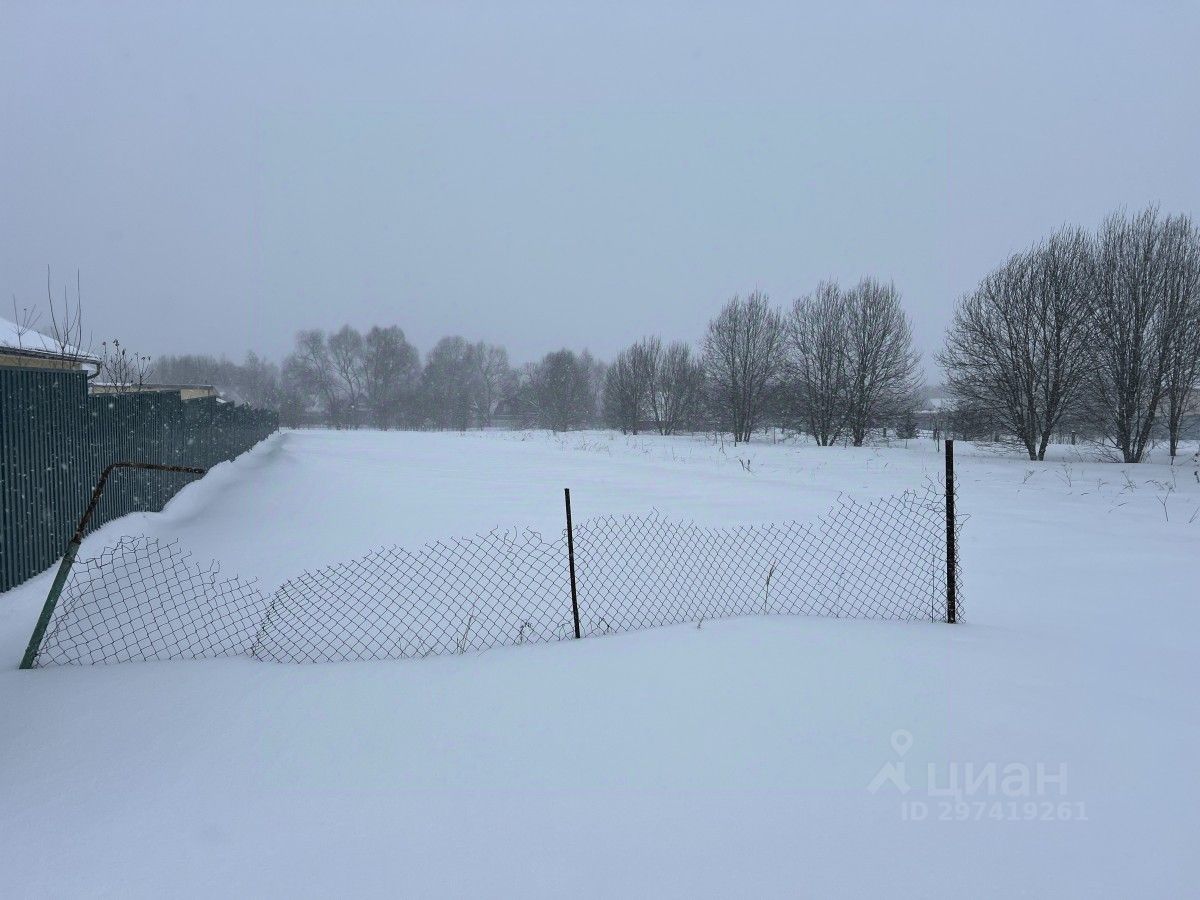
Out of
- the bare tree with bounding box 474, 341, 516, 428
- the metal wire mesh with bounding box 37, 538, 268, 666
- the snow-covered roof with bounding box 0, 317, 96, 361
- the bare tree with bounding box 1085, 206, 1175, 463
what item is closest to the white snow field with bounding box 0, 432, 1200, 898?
the metal wire mesh with bounding box 37, 538, 268, 666

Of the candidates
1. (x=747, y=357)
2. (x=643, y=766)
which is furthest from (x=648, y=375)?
(x=643, y=766)

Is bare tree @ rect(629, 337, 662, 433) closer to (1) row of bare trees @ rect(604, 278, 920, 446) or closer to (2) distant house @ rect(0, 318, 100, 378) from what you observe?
(1) row of bare trees @ rect(604, 278, 920, 446)

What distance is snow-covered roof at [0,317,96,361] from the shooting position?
46.9ft

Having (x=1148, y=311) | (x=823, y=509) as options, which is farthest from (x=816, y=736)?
(x=1148, y=311)

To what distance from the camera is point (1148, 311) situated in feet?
59.1

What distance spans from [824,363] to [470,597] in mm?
29010

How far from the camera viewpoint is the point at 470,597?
16.3 ft

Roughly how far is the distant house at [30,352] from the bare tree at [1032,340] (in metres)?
25.7

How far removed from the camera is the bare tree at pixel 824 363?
99.3 feet

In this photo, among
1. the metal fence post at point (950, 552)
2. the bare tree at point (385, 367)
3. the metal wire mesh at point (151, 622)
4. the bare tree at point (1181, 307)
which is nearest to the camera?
the metal wire mesh at point (151, 622)

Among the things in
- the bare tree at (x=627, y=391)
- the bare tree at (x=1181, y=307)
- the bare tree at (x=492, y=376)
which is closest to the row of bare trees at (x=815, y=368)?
the bare tree at (x=627, y=391)

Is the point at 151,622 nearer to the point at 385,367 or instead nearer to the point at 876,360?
the point at 876,360

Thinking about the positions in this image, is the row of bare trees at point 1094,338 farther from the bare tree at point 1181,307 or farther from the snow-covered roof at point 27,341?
the snow-covered roof at point 27,341

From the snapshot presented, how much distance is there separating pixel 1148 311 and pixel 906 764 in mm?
22005
